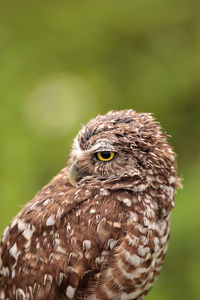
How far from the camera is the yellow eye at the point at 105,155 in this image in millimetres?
3223

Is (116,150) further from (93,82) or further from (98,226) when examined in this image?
(93,82)

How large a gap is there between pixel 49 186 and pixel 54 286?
638 millimetres

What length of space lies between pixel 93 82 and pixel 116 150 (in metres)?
3.72

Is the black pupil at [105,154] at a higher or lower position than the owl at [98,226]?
higher

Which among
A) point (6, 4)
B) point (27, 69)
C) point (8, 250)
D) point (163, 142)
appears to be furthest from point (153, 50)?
point (8, 250)

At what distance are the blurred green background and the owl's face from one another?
6.57 ft

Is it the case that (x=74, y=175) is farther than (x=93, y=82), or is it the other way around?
(x=93, y=82)

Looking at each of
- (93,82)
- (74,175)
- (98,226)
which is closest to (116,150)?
(74,175)

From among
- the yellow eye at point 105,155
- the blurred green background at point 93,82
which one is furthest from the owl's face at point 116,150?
the blurred green background at point 93,82

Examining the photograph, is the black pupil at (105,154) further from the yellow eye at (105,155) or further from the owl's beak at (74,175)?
the owl's beak at (74,175)

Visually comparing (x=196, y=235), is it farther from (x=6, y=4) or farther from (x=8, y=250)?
(x=6, y=4)

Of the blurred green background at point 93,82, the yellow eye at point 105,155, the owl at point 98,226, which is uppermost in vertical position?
the blurred green background at point 93,82

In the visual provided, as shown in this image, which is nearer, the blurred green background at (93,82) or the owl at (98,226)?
the owl at (98,226)

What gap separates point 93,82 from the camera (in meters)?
6.82
